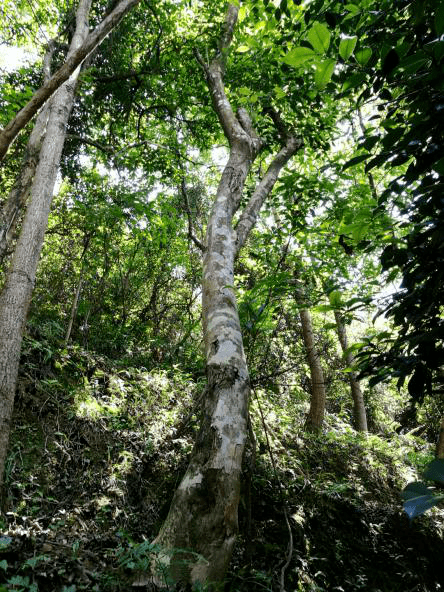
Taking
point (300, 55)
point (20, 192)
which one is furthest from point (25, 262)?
point (300, 55)

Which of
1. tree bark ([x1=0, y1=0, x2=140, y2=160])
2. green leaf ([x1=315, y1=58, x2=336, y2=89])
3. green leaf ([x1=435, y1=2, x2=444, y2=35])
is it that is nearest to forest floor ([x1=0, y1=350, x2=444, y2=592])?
tree bark ([x1=0, y1=0, x2=140, y2=160])

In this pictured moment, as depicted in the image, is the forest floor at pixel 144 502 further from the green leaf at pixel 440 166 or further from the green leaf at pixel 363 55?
the green leaf at pixel 363 55

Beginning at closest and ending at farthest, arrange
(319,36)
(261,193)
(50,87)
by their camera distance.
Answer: (319,36)
(50,87)
(261,193)

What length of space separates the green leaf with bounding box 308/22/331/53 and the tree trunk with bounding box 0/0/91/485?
347cm

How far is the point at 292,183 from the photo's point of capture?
13.3 feet

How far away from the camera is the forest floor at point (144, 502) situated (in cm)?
252

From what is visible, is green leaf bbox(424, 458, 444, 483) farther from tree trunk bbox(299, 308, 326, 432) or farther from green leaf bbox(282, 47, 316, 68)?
tree trunk bbox(299, 308, 326, 432)

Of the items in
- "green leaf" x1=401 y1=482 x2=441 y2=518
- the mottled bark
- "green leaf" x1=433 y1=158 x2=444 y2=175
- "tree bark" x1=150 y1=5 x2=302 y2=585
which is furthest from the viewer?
the mottled bark

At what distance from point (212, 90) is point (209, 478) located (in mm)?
5422

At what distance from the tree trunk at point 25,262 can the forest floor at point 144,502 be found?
0.62 m

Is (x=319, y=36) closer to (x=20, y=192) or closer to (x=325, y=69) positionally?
(x=325, y=69)

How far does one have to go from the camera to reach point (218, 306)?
10.2 ft

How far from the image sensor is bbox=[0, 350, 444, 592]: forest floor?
2.52 m

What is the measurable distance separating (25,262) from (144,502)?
3017 mm
